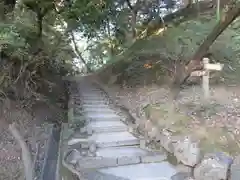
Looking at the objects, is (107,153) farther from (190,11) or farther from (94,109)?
(190,11)

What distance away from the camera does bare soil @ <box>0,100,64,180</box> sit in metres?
4.13

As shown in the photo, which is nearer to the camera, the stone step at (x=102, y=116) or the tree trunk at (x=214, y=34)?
the tree trunk at (x=214, y=34)

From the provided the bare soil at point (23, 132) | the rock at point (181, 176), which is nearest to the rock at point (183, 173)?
the rock at point (181, 176)

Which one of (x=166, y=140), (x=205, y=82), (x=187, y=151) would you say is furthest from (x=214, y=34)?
(x=187, y=151)

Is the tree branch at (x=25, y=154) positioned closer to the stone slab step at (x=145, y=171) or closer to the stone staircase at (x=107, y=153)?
the stone staircase at (x=107, y=153)

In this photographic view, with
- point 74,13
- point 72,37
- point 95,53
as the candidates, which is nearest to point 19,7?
point 74,13

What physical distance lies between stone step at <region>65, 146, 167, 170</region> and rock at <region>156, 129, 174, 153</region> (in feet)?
0.61

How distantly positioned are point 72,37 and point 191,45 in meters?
11.1

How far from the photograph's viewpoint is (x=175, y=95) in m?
5.90

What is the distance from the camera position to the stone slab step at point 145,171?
3795mm

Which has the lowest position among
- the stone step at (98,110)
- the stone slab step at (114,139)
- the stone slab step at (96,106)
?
the stone slab step at (114,139)

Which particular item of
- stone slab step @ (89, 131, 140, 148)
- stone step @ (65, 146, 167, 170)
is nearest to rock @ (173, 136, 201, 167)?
stone step @ (65, 146, 167, 170)

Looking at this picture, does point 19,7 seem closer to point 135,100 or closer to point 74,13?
point 74,13

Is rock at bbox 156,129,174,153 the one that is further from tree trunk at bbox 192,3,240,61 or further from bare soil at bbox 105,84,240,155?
tree trunk at bbox 192,3,240,61
